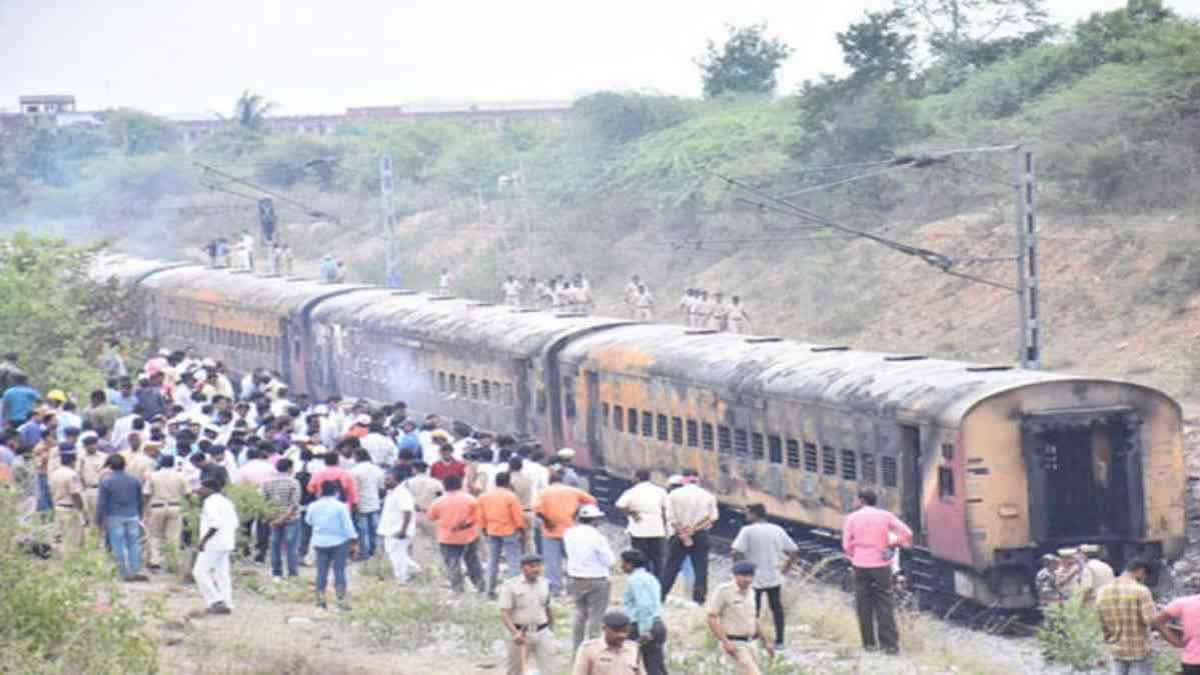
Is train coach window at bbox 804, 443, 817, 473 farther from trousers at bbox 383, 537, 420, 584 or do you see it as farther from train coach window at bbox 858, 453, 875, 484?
trousers at bbox 383, 537, 420, 584

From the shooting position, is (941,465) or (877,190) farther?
(877,190)

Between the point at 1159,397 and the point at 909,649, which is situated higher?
the point at 1159,397

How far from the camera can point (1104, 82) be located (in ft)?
149

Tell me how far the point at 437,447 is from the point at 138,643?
6337 millimetres

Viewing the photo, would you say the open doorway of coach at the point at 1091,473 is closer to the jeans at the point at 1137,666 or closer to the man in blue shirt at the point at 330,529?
the jeans at the point at 1137,666

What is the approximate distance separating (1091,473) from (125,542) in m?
8.66

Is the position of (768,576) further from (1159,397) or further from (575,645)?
(1159,397)

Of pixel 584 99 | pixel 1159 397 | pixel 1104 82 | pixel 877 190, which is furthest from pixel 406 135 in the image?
pixel 1159 397

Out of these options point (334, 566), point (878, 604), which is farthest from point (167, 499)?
point (878, 604)

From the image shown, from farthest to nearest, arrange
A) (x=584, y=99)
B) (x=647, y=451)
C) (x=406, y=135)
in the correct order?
1. (x=406, y=135)
2. (x=584, y=99)
3. (x=647, y=451)

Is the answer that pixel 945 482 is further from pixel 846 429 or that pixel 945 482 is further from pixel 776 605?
pixel 776 605

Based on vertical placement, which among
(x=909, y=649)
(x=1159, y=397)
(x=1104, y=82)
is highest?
(x=1104, y=82)

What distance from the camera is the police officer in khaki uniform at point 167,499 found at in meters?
19.4

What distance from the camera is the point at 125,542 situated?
19.3 m
